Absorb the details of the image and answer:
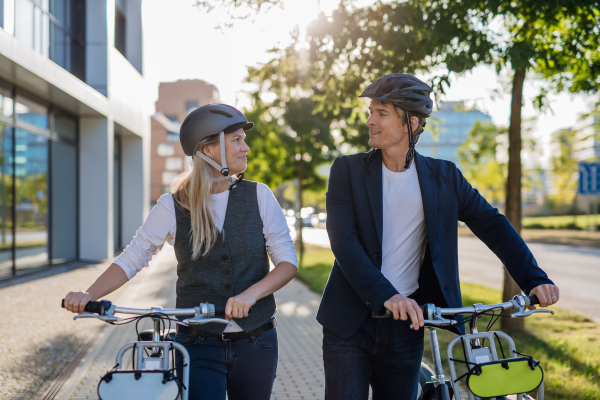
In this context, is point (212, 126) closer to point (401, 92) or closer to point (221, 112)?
point (221, 112)

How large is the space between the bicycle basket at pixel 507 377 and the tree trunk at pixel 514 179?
5376 millimetres

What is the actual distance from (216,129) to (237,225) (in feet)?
1.42

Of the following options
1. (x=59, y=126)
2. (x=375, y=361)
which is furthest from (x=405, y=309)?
(x=59, y=126)

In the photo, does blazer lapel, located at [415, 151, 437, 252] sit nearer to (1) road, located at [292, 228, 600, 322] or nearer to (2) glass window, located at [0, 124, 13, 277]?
(1) road, located at [292, 228, 600, 322]

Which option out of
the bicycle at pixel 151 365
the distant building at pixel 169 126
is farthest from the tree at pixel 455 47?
the distant building at pixel 169 126

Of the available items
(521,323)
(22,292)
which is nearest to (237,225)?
(521,323)

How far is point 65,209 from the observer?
648 inches

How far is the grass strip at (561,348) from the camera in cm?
485

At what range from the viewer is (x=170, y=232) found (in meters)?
2.62

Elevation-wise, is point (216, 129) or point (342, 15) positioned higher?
point (342, 15)

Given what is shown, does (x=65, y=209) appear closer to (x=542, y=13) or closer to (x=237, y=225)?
(x=542, y=13)

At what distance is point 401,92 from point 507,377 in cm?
126

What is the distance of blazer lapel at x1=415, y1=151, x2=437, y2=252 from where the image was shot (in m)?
2.57

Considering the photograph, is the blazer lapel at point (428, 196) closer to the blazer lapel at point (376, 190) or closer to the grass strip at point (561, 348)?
the blazer lapel at point (376, 190)
